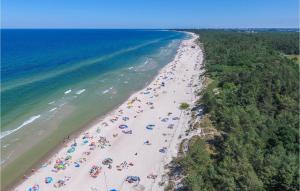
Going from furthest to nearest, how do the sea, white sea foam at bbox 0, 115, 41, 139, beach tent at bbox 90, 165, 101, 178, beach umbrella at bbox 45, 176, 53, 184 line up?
white sea foam at bbox 0, 115, 41, 139 < the sea < beach tent at bbox 90, 165, 101, 178 < beach umbrella at bbox 45, 176, 53, 184

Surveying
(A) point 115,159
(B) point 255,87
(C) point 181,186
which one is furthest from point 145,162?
(B) point 255,87

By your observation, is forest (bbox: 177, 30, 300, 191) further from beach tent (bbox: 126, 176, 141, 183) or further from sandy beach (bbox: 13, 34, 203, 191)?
beach tent (bbox: 126, 176, 141, 183)

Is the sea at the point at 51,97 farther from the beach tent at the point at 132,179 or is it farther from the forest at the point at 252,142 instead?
the forest at the point at 252,142

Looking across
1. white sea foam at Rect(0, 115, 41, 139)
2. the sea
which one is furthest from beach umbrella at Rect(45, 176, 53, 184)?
white sea foam at Rect(0, 115, 41, 139)

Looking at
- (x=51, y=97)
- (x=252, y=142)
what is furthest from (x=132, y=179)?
(x=51, y=97)

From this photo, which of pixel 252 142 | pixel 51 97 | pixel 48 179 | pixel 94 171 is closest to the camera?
pixel 252 142

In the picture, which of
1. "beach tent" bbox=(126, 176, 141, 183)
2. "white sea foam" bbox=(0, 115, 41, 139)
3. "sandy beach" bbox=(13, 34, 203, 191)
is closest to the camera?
"beach tent" bbox=(126, 176, 141, 183)

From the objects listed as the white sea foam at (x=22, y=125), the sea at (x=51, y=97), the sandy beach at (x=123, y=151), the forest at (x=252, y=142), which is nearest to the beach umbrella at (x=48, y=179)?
the sandy beach at (x=123, y=151)

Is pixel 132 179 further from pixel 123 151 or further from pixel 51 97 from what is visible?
pixel 51 97

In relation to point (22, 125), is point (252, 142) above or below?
above
